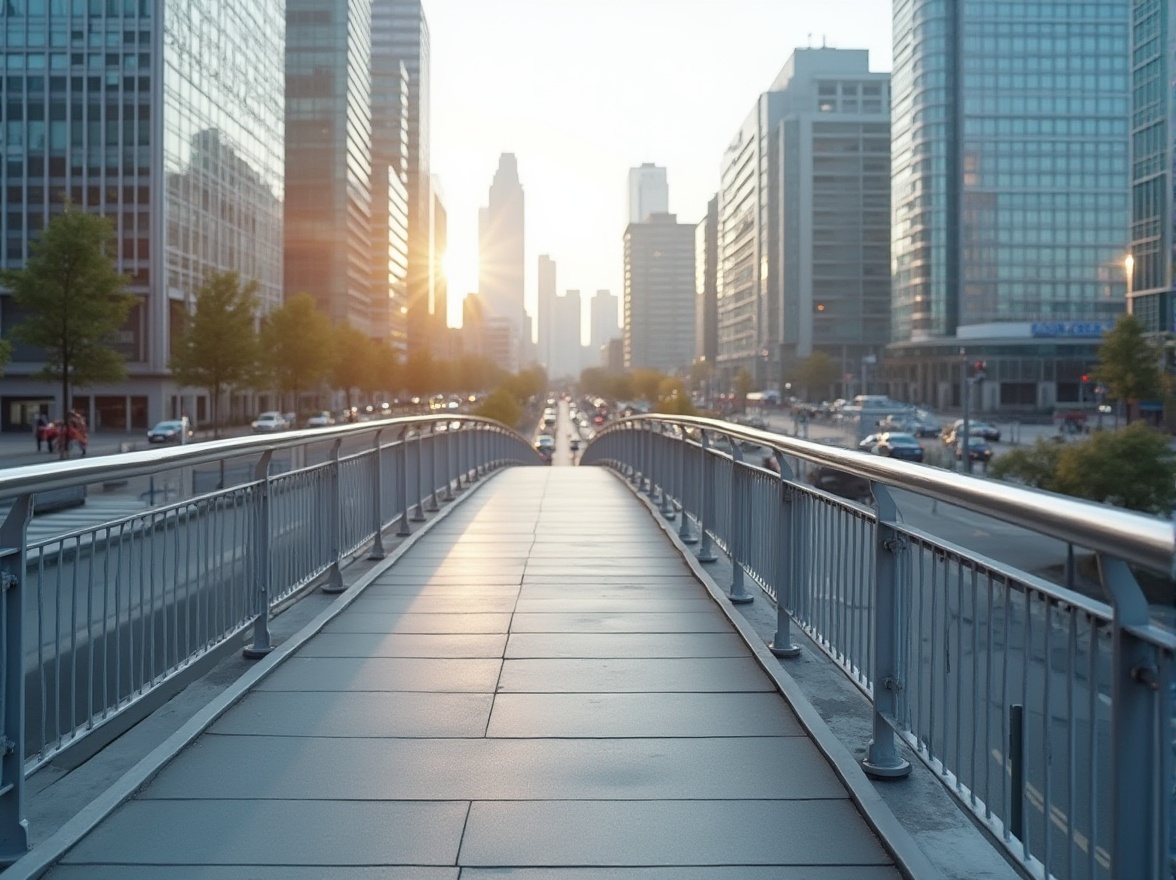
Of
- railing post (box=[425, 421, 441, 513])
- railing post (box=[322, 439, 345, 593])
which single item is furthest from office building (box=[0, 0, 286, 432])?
railing post (box=[322, 439, 345, 593])

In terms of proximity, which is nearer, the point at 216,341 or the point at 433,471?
the point at 433,471

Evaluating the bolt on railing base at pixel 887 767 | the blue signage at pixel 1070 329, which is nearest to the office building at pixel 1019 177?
the blue signage at pixel 1070 329

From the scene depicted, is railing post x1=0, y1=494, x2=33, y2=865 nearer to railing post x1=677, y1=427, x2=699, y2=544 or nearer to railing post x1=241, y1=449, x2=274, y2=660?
railing post x1=241, y1=449, x2=274, y2=660

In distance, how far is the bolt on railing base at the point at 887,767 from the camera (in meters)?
4.30

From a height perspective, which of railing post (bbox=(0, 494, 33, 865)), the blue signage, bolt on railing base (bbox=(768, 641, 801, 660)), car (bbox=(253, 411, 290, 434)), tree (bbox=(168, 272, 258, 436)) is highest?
the blue signage

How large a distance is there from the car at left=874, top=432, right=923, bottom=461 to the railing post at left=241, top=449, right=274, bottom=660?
4827 centimetres

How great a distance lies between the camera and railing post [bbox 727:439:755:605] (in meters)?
7.70

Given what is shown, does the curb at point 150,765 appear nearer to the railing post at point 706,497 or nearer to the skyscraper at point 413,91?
the railing post at point 706,497

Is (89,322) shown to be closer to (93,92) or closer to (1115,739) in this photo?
(93,92)

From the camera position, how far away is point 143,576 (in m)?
4.79

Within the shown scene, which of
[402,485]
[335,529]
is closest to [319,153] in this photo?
[402,485]

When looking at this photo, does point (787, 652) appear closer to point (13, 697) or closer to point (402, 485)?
point (13, 697)

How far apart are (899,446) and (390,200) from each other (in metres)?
107

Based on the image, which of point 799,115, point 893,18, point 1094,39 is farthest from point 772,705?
point 799,115
